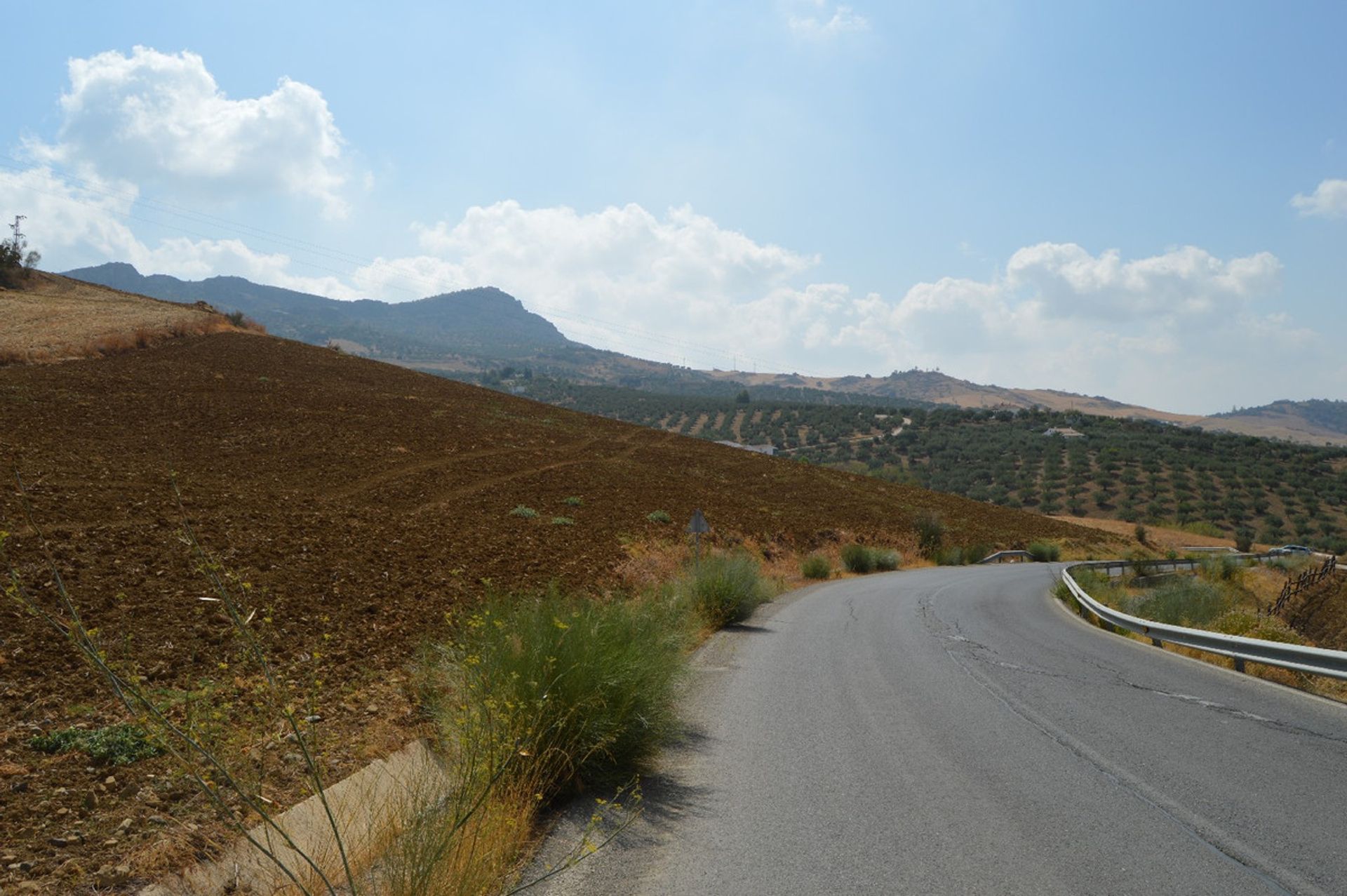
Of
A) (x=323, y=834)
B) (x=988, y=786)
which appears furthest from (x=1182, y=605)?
(x=323, y=834)

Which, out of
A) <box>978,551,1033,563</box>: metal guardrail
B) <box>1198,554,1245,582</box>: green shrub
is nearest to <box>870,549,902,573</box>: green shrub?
<box>978,551,1033,563</box>: metal guardrail

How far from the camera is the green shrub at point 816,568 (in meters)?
32.1

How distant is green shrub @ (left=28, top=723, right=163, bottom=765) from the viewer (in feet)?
20.3

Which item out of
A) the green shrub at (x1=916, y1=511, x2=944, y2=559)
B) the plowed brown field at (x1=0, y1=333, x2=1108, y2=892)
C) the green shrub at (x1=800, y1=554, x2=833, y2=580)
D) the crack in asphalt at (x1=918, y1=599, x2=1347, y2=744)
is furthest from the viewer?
the green shrub at (x1=916, y1=511, x2=944, y2=559)

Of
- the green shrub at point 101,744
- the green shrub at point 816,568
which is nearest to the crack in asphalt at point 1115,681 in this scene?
the green shrub at point 101,744

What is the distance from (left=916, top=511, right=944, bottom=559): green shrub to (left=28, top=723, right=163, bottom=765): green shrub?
39.2 metres

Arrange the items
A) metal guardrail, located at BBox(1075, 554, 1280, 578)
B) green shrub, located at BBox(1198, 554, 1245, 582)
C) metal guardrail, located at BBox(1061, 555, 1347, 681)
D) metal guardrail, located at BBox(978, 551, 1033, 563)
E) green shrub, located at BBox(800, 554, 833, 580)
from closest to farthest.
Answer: metal guardrail, located at BBox(1061, 555, 1347, 681) → green shrub, located at BBox(1198, 554, 1245, 582) → green shrub, located at BBox(800, 554, 833, 580) → metal guardrail, located at BBox(1075, 554, 1280, 578) → metal guardrail, located at BBox(978, 551, 1033, 563)

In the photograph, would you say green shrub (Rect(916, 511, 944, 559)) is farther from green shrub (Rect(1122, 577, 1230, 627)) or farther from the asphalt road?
the asphalt road

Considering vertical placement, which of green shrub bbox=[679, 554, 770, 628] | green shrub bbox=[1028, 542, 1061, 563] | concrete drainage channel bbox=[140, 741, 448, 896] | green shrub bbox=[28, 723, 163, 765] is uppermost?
concrete drainage channel bbox=[140, 741, 448, 896]

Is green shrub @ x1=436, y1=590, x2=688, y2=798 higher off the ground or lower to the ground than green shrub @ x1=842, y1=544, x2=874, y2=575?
higher

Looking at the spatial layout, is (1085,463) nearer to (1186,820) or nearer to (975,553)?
(975,553)

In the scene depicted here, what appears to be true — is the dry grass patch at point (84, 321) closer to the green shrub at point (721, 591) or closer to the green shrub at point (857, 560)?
the green shrub at point (721, 591)

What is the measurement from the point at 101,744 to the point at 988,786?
20.8ft

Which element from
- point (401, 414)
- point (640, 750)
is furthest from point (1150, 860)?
point (401, 414)
